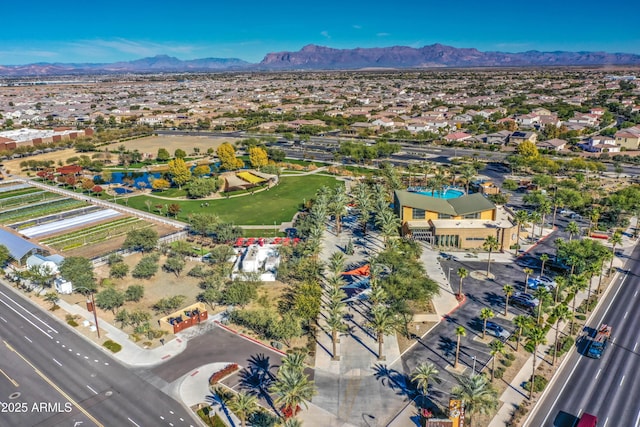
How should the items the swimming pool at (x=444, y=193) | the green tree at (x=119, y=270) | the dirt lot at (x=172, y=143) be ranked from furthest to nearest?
the dirt lot at (x=172, y=143) < the swimming pool at (x=444, y=193) < the green tree at (x=119, y=270)

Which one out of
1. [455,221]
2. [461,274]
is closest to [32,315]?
[461,274]

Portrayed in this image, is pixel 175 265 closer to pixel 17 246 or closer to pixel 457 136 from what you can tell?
pixel 17 246

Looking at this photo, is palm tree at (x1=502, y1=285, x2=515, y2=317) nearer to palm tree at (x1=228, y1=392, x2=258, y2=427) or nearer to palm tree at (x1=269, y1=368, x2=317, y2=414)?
palm tree at (x1=269, y1=368, x2=317, y2=414)

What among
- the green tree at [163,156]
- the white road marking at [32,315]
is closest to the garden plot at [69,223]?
the white road marking at [32,315]

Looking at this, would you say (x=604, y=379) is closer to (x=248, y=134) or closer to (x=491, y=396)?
(x=491, y=396)

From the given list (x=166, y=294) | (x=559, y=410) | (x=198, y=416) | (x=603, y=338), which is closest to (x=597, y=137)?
(x=603, y=338)

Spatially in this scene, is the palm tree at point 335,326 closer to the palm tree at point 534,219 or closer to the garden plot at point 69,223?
the palm tree at point 534,219
